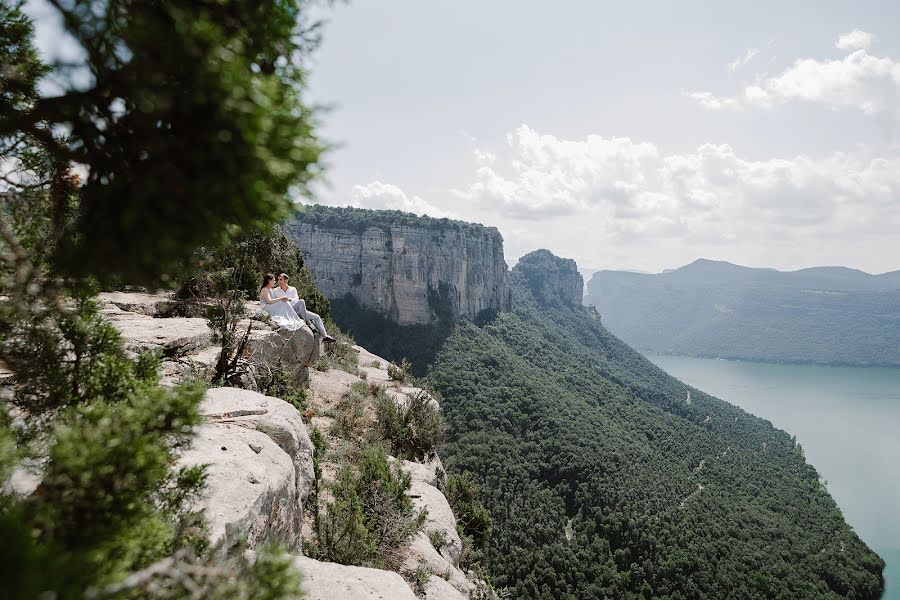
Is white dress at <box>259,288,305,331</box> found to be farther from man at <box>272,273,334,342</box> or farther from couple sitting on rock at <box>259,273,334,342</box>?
man at <box>272,273,334,342</box>

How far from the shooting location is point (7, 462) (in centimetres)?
159

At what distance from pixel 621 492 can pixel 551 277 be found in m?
58.2

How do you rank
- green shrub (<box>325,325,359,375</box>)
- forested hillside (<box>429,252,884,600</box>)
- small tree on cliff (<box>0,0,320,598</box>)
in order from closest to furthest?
small tree on cliff (<box>0,0,320,598</box>)
green shrub (<box>325,325,359,375</box>)
forested hillside (<box>429,252,884,600</box>)

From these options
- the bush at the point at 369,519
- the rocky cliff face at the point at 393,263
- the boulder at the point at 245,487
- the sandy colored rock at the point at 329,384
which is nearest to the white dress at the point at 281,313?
the sandy colored rock at the point at 329,384

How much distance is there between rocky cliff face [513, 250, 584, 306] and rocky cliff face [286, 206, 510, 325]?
26.9 m

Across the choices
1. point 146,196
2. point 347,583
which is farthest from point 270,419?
point 146,196

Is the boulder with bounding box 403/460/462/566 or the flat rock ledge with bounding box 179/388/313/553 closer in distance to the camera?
the flat rock ledge with bounding box 179/388/313/553

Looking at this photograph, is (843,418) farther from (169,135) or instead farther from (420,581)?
(169,135)

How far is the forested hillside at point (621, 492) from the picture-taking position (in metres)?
26.4

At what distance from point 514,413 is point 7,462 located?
40.0 metres

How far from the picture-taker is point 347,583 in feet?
12.3

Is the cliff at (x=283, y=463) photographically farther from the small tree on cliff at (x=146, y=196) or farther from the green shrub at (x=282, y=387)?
the small tree on cliff at (x=146, y=196)

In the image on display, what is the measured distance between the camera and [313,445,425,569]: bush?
5301 mm

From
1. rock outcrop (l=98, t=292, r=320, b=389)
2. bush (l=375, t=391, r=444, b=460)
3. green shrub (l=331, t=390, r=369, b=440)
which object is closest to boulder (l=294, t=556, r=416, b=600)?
rock outcrop (l=98, t=292, r=320, b=389)
